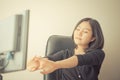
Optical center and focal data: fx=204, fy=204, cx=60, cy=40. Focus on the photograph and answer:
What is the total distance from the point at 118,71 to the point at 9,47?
4.46ft

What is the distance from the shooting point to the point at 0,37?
905mm

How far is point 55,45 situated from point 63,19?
514 mm

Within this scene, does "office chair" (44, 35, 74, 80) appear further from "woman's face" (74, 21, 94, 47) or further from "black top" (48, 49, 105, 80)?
"woman's face" (74, 21, 94, 47)

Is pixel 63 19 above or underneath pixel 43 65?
above

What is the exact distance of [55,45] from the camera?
1471 millimetres

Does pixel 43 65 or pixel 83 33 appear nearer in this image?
pixel 43 65

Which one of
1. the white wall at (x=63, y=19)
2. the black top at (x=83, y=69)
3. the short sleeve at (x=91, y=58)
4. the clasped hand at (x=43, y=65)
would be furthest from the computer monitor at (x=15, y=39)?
the white wall at (x=63, y=19)

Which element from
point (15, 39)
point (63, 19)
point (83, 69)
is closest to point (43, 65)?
point (15, 39)

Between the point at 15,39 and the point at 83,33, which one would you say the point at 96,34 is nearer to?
the point at 83,33

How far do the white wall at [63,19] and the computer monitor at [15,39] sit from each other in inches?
39.4

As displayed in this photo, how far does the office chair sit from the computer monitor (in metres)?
0.53

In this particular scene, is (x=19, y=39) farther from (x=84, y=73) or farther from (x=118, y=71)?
(x=118, y=71)

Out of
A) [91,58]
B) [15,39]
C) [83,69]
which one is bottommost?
[83,69]

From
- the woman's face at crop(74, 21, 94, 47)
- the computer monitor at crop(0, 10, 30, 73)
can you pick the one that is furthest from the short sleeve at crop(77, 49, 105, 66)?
the computer monitor at crop(0, 10, 30, 73)
